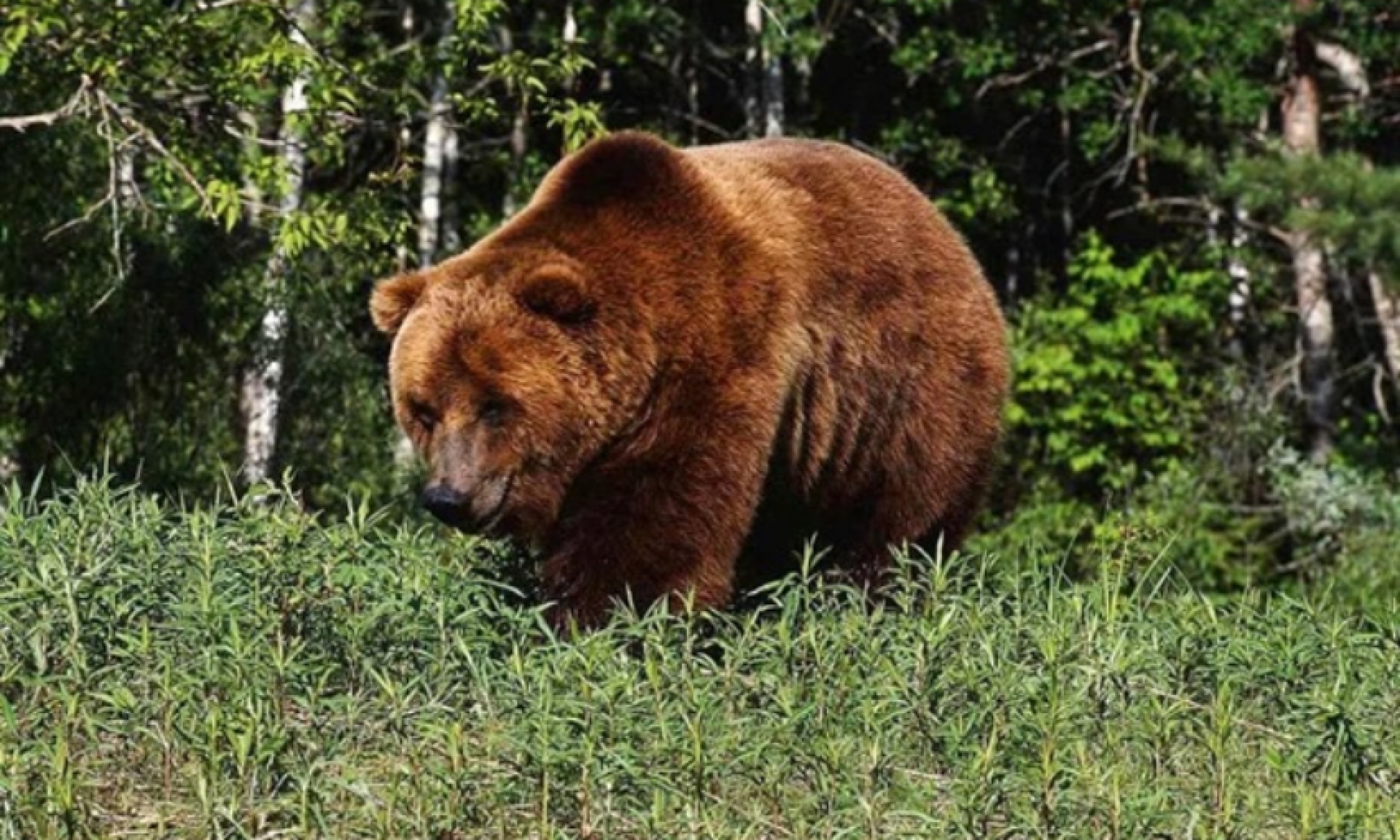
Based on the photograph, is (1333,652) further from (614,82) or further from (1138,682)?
(614,82)

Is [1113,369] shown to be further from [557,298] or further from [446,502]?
[446,502]

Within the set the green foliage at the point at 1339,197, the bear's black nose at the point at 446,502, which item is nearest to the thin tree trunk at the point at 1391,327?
the green foliage at the point at 1339,197

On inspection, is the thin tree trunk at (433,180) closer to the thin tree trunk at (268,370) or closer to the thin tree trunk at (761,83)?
the thin tree trunk at (761,83)

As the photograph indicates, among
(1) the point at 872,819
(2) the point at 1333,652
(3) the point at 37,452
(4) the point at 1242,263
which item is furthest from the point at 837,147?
(4) the point at 1242,263

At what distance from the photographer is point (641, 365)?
639 centimetres

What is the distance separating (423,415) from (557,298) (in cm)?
51

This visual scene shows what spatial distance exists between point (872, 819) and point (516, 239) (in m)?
2.76

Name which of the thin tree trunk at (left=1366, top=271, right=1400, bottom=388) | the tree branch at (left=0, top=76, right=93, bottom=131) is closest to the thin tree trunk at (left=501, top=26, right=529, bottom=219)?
the thin tree trunk at (left=1366, top=271, right=1400, bottom=388)

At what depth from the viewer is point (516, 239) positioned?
670cm

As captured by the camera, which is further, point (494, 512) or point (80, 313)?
point (80, 313)

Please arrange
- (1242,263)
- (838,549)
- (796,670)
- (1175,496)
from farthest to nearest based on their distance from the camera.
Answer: (1242,263) < (1175,496) < (838,549) < (796,670)

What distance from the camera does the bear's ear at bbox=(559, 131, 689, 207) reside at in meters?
6.69

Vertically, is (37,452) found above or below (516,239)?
below

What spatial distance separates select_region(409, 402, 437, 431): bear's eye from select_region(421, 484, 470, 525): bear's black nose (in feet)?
0.82
